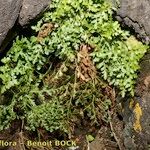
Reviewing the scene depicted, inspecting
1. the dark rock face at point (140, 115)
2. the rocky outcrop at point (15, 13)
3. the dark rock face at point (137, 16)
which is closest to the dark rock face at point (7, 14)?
the rocky outcrop at point (15, 13)

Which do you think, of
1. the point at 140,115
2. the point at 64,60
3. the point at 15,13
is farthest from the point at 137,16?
the point at 15,13

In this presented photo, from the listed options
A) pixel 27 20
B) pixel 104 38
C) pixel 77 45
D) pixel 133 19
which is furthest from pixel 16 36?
pixel 133 19

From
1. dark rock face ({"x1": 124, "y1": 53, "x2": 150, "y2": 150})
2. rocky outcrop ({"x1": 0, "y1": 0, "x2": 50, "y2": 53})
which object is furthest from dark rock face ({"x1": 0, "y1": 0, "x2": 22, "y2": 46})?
dark rock face ({"x1": 124, "y1": 53, "x2": 150, "y2": 150})

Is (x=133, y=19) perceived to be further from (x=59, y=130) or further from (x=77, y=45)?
(x=59, y=130)

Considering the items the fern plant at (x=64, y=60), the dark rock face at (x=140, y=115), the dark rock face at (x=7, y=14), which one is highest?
the dark rock face at (x=7, y=14)

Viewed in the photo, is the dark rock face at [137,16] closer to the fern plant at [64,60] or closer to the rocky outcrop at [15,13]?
the fern plant at [64,60]
